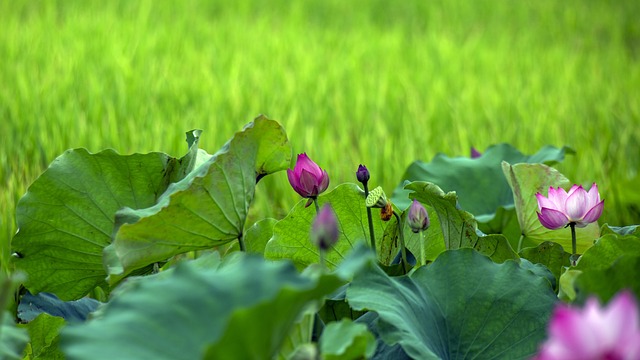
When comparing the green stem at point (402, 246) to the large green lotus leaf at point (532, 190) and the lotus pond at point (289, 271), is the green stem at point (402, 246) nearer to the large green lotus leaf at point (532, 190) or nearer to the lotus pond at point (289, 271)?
the lotus pond at point (289, 271)

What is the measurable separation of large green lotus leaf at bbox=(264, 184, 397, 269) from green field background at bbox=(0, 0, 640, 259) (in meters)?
0.97

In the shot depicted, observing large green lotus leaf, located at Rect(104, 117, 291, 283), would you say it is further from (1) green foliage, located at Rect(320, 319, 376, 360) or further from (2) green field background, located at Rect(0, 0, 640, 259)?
(2) green field background, located at Rect(0, 0, 640, 259)

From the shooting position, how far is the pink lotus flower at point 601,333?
409mm

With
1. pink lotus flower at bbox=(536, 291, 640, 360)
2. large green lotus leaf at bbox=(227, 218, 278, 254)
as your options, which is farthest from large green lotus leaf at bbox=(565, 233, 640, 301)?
large green lotus leaf at bbox=(227, 218, 278, 254)

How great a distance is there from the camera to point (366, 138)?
2.82m

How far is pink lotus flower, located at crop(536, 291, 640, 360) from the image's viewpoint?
1.34 ft

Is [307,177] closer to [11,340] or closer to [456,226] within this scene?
[456,226]

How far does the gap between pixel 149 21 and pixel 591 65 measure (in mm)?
2240

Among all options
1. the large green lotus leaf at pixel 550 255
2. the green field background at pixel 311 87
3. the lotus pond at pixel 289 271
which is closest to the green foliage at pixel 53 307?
the lotus pond at pixel 289 271

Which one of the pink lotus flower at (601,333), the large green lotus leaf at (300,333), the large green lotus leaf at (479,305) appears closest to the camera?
the pink lotus flower at (601,333)

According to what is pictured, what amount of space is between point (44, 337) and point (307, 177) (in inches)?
12.9

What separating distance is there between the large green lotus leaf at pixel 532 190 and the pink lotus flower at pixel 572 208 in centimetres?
14

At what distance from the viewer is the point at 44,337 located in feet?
3.04

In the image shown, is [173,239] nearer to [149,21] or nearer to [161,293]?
[161,293]
